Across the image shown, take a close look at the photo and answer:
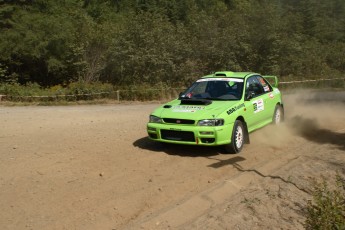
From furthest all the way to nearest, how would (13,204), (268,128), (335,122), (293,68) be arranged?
(293,68)
(335,122)
(268,128)
(13,204)

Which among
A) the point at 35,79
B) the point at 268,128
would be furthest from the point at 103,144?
the point at 35,79

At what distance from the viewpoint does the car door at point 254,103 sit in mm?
8812

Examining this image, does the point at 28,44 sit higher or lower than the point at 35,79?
higher

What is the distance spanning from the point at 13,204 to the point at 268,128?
6766 millimetres

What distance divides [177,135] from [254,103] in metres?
2.25

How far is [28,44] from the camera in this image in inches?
1257

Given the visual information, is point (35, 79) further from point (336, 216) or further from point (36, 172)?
point (336, 216)

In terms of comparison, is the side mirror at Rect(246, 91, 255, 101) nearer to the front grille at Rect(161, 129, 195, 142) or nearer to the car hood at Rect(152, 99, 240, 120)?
the car hood at Rect(152, 99, 240, 120)

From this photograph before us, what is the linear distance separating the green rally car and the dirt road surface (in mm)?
370

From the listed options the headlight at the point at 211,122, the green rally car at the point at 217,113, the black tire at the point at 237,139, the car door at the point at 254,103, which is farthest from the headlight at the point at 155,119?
the car door at the point at 254,103

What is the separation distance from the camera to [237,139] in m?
8.12

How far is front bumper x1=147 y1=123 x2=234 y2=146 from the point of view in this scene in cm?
758

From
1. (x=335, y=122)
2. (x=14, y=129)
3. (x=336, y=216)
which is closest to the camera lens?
(x=336, y=216)

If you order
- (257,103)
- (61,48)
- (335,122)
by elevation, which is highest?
(61,48)
